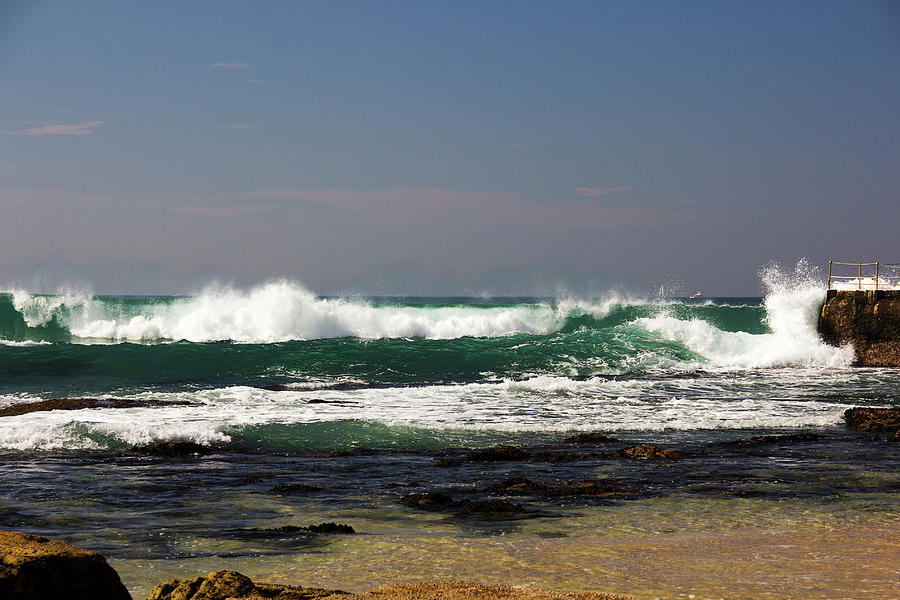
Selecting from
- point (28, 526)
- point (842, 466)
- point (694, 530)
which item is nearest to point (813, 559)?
point (694, 530)

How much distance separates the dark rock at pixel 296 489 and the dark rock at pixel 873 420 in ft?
32.5

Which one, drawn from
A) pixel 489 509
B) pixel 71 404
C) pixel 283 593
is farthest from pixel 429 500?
pixel 71 404

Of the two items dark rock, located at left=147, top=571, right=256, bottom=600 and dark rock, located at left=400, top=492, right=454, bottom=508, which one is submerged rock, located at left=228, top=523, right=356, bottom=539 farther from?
dark rock, located at left=147, top=571, right=256, bottom=600

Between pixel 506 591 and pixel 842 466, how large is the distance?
7469 mm

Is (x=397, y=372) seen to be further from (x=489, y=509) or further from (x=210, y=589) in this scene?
(x=210, y=589)

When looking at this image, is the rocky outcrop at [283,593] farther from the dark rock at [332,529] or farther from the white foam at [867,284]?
the white foam at [867,284]

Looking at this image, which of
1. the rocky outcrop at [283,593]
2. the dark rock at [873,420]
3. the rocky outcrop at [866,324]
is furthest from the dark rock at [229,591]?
the rocky outcrop at [866,324]

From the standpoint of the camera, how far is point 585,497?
8398 mm

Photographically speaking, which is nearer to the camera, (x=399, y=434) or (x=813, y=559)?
(x=813, y=559)

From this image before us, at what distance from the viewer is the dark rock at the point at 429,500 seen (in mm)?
8031

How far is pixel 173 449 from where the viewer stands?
11789mm

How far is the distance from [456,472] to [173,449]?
14.5ft

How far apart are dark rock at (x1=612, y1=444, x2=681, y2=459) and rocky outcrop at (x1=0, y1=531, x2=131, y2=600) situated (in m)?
8.38

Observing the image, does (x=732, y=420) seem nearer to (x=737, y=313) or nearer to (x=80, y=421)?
(x=80, y=421)
